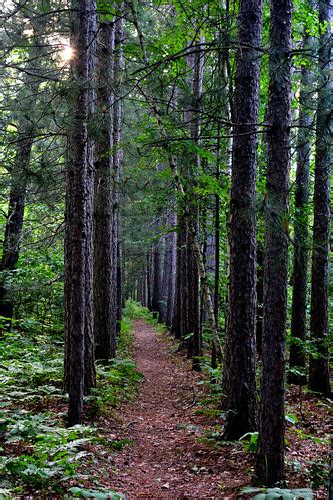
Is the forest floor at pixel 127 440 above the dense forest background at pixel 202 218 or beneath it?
beneath

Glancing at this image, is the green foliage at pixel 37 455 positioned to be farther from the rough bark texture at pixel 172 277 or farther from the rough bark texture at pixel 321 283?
the rough bark texture at pixel 172 277

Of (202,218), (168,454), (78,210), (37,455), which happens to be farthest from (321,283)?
(37,455)

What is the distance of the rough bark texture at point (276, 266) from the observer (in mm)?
4578

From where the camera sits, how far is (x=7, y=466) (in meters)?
4.02

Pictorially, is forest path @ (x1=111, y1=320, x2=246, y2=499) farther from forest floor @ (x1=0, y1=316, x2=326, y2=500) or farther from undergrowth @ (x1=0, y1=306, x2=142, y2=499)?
undergrowth @ (x1=0, y1=306, x2=142, y2=499)

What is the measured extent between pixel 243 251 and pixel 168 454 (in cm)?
329

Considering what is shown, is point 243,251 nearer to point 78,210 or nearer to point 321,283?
point 78,210

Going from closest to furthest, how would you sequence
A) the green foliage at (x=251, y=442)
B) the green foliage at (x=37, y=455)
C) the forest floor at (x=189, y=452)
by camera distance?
the green foliage at (x=37, y=455)
the forest floor at (x=189, y=452)
the green foliage at (x=251, y=442)

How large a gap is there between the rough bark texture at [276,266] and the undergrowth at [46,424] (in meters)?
1.73

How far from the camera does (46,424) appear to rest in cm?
607

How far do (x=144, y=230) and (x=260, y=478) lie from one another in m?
22.5

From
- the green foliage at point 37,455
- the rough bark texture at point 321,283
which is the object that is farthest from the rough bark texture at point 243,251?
the rough bark texture at point 321,283

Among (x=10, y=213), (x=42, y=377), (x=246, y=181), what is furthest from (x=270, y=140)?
(x=10, y=213)

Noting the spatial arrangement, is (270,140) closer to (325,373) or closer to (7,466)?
(7,466)
